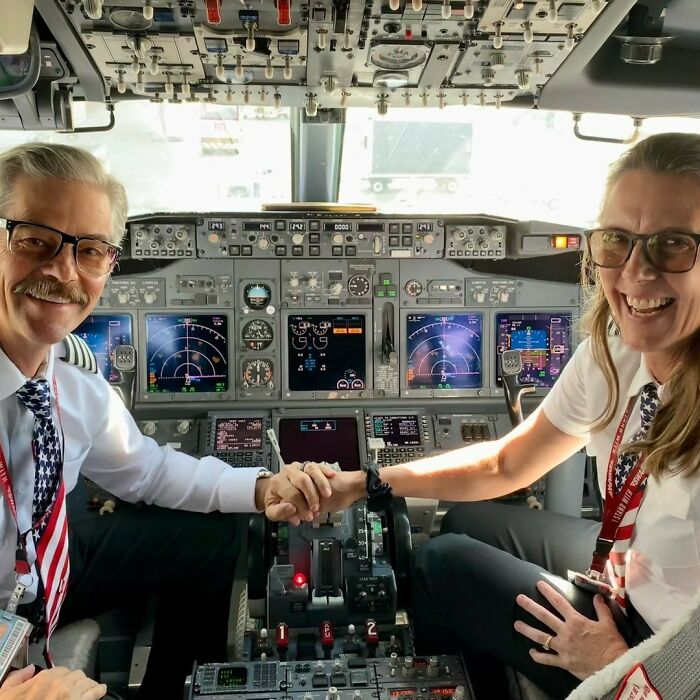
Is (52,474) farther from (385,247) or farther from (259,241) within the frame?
(385,247)

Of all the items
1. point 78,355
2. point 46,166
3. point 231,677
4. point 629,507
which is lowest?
point 231,677

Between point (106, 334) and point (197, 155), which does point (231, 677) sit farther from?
point (197, 155)

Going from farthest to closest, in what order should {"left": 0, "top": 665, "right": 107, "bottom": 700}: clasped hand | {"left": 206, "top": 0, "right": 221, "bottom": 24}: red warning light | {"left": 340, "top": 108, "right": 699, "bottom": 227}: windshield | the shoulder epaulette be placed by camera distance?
{"left": 340, "top": 108, "right": 699, "bottom": 227}: windshield, the shoulder epaulette, {"left": 206, "top": 0, "right": 221, "bottom": 24}: red warning light, {"left": 0, "top": 665, "right": 107, "bottom": 700}: clasped hand

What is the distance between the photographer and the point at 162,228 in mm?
3082

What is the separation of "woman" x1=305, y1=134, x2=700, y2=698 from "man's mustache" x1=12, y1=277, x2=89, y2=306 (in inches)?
33.4

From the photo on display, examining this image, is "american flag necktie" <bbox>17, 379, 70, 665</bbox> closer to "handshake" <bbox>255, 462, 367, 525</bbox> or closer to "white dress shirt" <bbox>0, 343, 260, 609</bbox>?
"white dress shirt" <bbox>0, 343, 260, 609</bbox>

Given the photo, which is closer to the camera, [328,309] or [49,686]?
[49,686]

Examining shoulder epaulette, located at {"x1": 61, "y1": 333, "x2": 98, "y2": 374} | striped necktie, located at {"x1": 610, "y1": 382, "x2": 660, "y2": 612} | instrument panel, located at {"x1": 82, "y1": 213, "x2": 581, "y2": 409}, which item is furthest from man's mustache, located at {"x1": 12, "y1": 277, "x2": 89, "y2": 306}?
instrument panel, located at {"x1": 82, "y1": 213, "x2": 581, "y2": 409}

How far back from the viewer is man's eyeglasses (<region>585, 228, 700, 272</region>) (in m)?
1.39

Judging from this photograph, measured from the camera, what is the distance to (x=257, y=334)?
3.23 m

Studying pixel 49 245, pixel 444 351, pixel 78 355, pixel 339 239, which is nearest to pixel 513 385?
pixel 444 351

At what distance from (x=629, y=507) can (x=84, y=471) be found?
1.64 metres

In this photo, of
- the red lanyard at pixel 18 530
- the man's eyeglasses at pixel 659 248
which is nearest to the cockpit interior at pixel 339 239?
the red lanyard at pixel 18 530

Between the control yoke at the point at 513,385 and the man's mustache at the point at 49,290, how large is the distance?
7.20 feet
